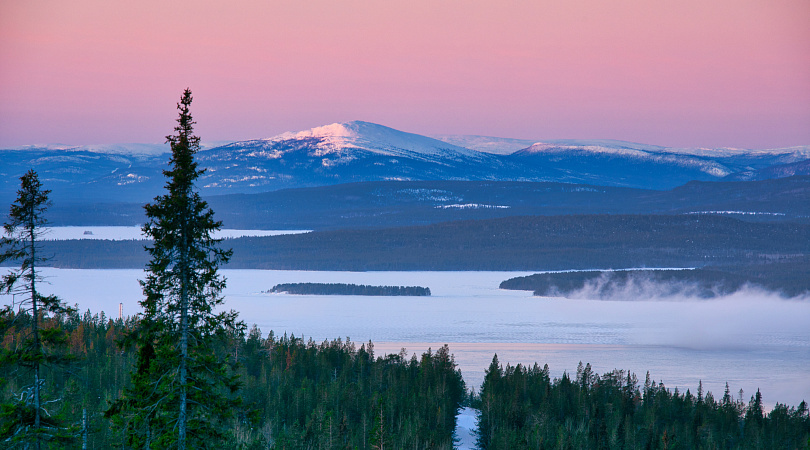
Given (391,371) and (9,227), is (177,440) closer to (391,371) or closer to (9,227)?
(9,227)

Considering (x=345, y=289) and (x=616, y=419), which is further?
(x=345, y=289)

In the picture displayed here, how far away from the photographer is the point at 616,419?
42031 millimetres

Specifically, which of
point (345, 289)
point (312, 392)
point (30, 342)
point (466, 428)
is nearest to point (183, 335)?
point (30, 342)

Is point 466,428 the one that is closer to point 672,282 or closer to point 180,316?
point 180,316

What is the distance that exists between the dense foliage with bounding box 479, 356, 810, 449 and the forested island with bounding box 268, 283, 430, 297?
67050 mm

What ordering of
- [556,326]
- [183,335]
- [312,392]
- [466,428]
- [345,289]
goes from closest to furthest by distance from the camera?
[183,335] → [466,428] → [312,392] → [556,326] → [345,289]

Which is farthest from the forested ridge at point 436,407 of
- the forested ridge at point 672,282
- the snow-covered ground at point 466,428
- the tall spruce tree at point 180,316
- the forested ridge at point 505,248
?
the forested ridge at point 505,248

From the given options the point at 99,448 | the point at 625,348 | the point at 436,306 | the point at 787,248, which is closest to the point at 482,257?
the point at 787,248

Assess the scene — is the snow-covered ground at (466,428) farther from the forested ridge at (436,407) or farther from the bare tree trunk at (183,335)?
the bare tree trunk at (183,335)

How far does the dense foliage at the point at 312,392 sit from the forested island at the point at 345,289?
57323mm

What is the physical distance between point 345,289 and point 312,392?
74977 millimetres

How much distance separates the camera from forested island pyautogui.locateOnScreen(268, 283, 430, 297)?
381 ft

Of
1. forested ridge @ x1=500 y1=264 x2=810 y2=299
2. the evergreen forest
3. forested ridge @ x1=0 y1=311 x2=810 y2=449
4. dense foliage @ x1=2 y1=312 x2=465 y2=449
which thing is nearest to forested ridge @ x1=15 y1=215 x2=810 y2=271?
forested ridge @ x1=500 y1=264 x2=810 y2=299

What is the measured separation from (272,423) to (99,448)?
35.3 ft
